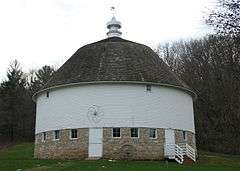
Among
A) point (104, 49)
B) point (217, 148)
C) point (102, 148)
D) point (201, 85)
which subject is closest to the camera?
point (102, 148)

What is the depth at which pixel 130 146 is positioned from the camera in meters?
36.2

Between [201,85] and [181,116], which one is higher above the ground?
[201,85]

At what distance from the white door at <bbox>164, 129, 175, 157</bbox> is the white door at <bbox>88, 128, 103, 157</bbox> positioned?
17.0ft

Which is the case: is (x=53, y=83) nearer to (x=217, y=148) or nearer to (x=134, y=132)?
(x=134, y=132)

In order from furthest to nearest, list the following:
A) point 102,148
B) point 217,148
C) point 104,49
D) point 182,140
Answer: point 217,148, point 104,49, point 182,140, point 102,148

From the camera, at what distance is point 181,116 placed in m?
39.2

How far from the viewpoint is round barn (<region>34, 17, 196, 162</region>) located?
3650cm

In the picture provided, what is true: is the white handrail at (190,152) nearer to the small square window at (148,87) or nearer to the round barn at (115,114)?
the round barn at (115,114)

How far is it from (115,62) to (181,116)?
7.07 m

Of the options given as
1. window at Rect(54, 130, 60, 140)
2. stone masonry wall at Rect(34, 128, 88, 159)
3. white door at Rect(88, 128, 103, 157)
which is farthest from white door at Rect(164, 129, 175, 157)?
window at Rect(54, 130, 60, 140)

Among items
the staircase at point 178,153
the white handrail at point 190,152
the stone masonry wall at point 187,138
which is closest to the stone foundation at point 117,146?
the stone masonry wall at point 187,138

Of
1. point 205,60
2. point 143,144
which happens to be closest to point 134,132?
point 143,144

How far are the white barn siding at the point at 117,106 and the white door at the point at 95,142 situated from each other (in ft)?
1.61

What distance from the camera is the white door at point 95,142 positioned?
36.3 m
